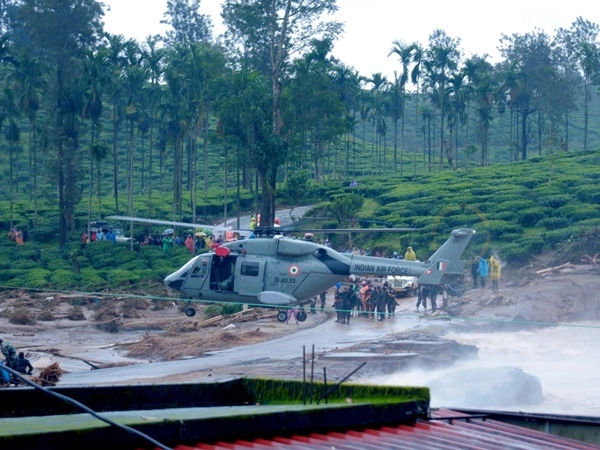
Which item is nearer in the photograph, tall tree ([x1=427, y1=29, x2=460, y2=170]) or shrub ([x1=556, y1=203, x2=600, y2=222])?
shrub ([x1=556, y1=203, x2=600, y2=222])

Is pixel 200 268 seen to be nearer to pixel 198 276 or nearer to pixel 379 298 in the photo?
pixel 198 276

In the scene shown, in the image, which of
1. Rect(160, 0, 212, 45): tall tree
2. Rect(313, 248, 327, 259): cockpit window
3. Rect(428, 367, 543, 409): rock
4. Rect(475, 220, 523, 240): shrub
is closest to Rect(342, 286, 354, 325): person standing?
Rect(313, 248, 327, 259): cockpit window

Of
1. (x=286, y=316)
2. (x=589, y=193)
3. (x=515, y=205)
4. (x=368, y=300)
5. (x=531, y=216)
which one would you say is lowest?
(x=286, y=316)

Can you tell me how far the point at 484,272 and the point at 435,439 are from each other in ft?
84.3

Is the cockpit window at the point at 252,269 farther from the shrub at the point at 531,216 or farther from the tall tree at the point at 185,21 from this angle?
the tall tree at the point at 185,21

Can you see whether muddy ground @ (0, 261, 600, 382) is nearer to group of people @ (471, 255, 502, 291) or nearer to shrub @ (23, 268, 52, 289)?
group of people @ (471, 255, 502, 291)

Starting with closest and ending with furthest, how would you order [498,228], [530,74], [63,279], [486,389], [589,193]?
[486,389], [63,279], [498,228], [589,193], [530,74]

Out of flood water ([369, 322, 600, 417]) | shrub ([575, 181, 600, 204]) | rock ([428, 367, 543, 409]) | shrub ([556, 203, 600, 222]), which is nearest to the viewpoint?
rock ([428, 367, 543, 409])

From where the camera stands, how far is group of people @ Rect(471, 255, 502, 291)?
31.7 metres

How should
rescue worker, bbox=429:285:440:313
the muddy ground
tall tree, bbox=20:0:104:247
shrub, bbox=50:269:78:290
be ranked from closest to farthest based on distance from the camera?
the muddy ground → rescue worker, bbox=429:285:440:313 → shrub, bbox=50:269:78:290 → tall tree, bbox=20:0:104:247

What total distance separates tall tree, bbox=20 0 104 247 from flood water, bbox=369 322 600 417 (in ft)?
99.3

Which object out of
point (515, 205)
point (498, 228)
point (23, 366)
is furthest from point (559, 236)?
point (23, 366)

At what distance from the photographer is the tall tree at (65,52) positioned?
49281 mm

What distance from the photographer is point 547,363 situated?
20.8 m
